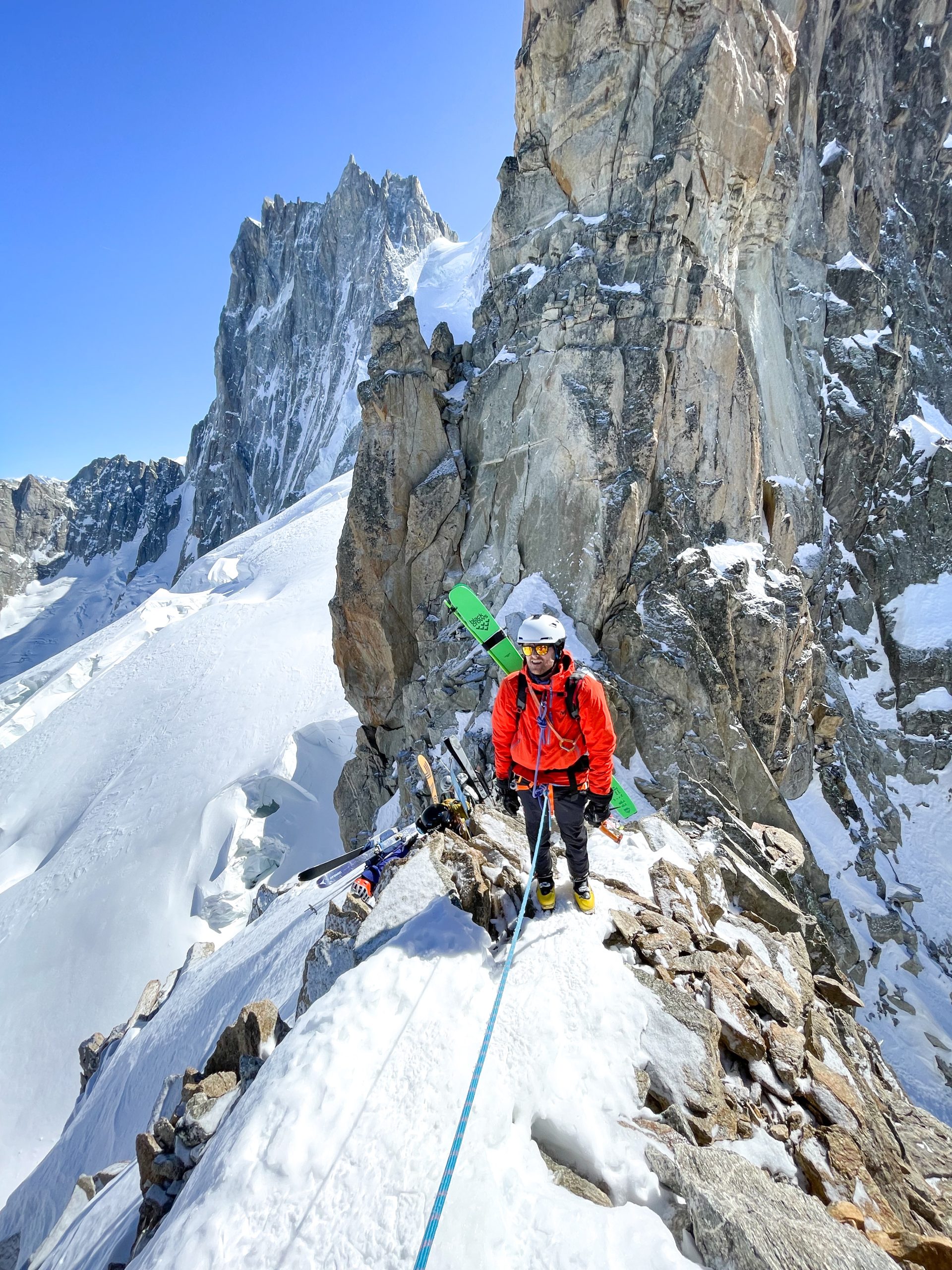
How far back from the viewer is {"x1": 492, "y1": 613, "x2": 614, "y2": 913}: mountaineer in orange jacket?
15.0 feet

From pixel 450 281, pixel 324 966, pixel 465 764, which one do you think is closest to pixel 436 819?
pixel 324 966

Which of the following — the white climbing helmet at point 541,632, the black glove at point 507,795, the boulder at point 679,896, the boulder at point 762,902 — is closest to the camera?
the white climbing helmet at point 541,632

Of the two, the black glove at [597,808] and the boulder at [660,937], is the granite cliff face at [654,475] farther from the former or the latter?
the black glove at [597,808]

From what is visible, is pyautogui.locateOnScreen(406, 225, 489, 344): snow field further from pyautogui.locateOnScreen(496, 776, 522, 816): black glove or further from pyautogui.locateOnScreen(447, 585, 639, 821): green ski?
pyautogui.locateOnScreen(496, 776, 522, 816): black glove

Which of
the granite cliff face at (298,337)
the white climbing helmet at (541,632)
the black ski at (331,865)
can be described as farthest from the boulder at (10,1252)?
the granite cliff face at (298,337)

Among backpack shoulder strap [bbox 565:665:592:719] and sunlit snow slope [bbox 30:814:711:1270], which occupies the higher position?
backpack shoulder strap [bbox 565:665:592:719]

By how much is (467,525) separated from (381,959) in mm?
13353

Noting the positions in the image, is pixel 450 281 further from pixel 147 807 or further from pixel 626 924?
pixel 626 924

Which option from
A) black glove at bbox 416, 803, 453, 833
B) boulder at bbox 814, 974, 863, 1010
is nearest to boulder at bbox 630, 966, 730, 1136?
black glove at bbox 416, 803, 453, 833

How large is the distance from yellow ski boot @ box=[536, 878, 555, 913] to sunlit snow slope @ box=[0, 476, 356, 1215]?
18.3ft

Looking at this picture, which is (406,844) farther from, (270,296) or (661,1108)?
(270,296)

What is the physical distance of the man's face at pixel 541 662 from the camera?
14.8ft

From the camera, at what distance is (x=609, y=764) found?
474 centimetres

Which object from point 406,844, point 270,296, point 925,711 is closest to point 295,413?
point 270,296
